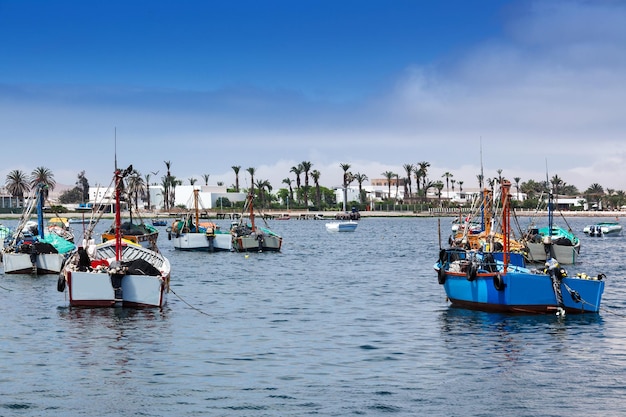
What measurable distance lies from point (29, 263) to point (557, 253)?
5064 centimetres

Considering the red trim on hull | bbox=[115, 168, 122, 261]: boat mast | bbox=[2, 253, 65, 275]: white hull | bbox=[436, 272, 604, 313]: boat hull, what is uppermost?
bbox=[115, 168, 122, 261]: boat mast

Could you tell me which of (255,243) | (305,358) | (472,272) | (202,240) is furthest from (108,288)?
(255,243)

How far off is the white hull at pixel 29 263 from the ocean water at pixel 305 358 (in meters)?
10.5

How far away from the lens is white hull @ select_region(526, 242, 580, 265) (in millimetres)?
90000

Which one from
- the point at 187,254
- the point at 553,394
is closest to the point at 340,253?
the point at 187,254

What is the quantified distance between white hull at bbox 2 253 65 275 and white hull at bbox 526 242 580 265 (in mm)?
44881

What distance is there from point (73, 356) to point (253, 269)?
2021 inches

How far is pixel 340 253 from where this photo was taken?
11800 cm

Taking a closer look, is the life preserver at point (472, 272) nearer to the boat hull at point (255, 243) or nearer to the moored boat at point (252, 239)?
the moored boat at point (252, 239)

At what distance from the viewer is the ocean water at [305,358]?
1093 inches

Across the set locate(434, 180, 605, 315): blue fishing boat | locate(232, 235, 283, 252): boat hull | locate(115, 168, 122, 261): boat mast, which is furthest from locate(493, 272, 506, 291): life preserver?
locate(232, 235, 283, 252): boat hull

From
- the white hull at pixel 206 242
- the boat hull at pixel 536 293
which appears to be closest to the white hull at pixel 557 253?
the white hull at pixel 206 242

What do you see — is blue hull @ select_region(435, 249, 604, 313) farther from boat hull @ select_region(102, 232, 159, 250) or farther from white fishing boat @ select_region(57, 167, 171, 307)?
boat hull @ select_region(102, 232, 159, 250)

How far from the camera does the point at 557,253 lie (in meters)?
91.3
